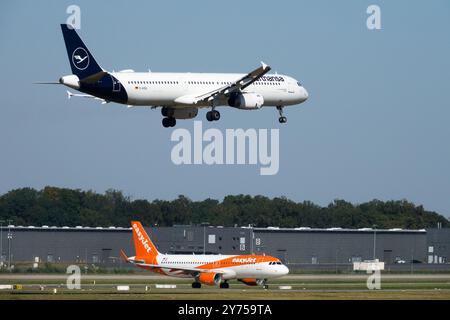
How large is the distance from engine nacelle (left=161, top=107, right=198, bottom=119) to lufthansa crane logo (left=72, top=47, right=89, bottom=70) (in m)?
8.85

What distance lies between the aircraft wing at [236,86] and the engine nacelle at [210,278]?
1477cm

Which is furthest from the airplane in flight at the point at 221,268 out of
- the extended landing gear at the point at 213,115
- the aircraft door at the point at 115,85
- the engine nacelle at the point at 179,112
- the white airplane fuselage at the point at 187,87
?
the aircraft door at the point at 115,85

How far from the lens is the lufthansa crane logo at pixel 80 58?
107 m

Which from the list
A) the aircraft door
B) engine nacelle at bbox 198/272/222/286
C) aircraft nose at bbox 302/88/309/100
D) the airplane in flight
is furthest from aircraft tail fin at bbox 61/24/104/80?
aircraft nose at bbox 302/88/309/100

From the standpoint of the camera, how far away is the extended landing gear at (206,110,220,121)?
4343 inches

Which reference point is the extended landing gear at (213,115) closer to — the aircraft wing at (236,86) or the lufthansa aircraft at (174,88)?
the lufthansa aircraft at (174,88)

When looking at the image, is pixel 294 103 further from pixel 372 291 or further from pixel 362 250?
pixel 362 250

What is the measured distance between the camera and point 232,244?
6560 inches

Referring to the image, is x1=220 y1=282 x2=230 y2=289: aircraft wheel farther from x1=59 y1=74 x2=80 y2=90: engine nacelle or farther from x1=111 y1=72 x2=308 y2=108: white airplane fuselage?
x1=59 y1=74 x2=80 y2=90: engine nacelle

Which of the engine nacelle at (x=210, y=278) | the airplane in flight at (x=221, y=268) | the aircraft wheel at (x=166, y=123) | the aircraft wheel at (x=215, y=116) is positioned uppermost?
the aircraft wheel at (x=215, y=116)

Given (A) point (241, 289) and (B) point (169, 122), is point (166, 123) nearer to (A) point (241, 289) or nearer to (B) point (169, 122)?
(B) point (169, 122)

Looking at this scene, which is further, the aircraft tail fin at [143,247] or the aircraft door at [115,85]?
the aircraft tail fin at [143,247]
